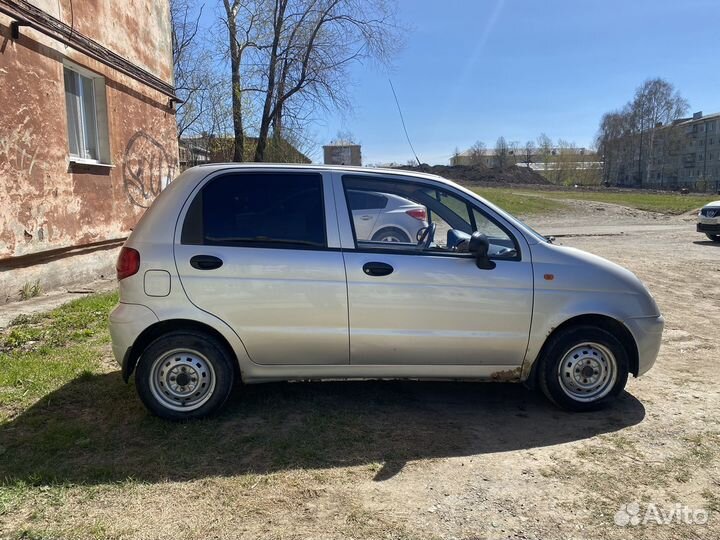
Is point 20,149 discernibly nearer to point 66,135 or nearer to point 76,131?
point 66,135

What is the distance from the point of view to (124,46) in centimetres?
1037

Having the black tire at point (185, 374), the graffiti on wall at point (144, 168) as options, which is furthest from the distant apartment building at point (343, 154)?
the black tire at point (185, 374)

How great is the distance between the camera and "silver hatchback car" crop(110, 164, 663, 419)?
12.2 feet

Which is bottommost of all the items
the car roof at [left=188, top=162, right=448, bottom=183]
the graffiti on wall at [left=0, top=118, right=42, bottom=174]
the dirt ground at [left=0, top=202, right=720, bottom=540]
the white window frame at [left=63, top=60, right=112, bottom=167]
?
the dirt ground at [left=0, top=202, right=720, bottom=540]

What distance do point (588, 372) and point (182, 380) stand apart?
309 cm

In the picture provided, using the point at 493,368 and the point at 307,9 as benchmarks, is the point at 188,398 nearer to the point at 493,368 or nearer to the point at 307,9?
the point at 493,368

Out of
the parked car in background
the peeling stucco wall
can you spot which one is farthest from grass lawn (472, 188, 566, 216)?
the peeling stucco wall

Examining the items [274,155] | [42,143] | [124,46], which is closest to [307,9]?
[274,155]

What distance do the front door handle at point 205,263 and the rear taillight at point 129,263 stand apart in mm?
390

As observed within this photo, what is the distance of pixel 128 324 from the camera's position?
12.2ft

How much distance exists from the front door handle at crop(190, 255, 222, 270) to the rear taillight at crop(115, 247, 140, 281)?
39cm

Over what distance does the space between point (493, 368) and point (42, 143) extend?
7.40m

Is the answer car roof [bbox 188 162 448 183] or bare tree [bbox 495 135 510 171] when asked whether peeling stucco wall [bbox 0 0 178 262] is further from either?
bare tree [bbox 495 135 510 171]

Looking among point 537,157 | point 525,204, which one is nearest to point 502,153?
point 537,157
